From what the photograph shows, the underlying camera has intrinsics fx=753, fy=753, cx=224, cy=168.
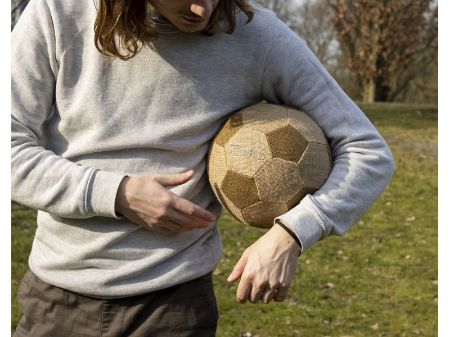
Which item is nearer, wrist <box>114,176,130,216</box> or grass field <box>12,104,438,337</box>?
wrist <box>114,176,130,216</box>

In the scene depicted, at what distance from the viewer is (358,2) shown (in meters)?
25.4

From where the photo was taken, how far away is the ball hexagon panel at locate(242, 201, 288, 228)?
96.6 inches

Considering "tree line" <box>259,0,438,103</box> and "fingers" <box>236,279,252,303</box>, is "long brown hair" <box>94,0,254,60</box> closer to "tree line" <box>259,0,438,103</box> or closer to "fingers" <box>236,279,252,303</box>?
"fingers" <box>236,279,252,303</box>

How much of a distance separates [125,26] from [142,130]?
337 mm

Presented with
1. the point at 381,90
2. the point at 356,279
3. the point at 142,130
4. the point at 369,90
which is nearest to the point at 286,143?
the point at 142,130

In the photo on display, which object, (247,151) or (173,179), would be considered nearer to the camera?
(173,179)

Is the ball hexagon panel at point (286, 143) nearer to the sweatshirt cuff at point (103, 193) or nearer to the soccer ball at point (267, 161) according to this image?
the soccer ball at point (267, 161)

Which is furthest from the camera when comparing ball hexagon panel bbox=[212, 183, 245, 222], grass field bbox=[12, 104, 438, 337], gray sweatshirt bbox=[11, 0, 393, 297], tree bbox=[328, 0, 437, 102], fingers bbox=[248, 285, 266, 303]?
tree bbox=[328, 0, 437, 102]

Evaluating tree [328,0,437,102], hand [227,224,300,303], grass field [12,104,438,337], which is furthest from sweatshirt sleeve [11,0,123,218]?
tree [328,0,437,102]

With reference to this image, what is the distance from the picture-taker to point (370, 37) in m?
25.6

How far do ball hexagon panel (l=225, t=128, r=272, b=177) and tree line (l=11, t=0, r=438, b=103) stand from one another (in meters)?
22.0

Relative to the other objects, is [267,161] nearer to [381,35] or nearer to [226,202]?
[226,202]
